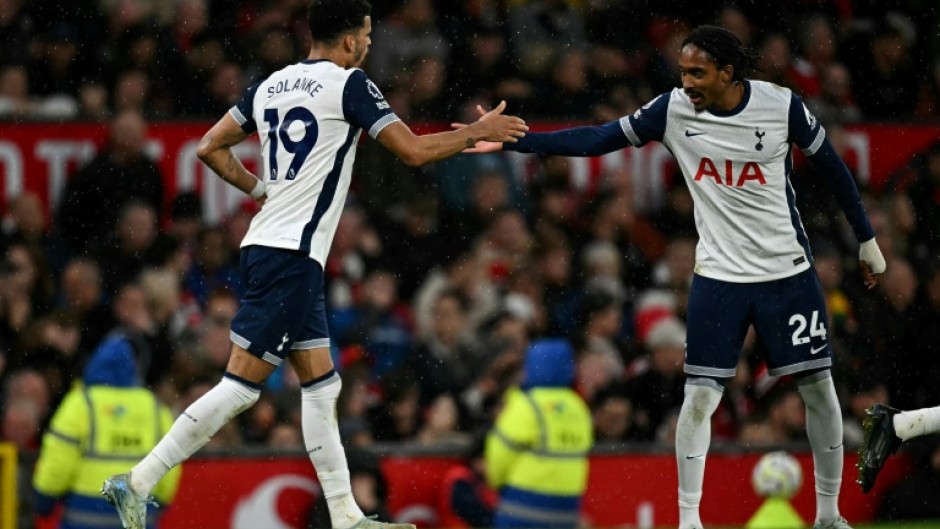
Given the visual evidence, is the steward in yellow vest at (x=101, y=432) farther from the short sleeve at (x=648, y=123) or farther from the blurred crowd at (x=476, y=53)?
the short sleeve at (x=648, y=123)

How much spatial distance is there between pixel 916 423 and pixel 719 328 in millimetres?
1187

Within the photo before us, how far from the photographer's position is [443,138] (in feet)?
28.1

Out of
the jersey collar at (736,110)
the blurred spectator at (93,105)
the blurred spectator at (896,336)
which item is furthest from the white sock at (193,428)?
the blurred spectator at (896,336)

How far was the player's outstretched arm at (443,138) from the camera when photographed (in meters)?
8.42

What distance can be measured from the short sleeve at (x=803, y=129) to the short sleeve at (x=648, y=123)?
621 millimetres

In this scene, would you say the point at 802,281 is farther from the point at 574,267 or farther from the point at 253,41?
the point at 253,41

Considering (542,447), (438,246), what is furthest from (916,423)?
(438,246)

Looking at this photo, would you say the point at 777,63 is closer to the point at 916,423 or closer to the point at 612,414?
the point at 612,414

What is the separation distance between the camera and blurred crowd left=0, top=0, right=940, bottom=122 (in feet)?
51.0

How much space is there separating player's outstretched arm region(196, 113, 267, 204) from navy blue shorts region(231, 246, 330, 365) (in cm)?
56

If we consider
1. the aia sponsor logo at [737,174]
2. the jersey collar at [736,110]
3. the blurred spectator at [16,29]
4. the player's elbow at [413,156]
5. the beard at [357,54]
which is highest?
the blurred spectator at [16,29]

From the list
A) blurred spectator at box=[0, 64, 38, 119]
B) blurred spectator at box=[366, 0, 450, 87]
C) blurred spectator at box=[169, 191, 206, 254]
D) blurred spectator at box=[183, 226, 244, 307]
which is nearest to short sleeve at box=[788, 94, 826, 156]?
blurred spectator at box=[183, 226, 244, 307]

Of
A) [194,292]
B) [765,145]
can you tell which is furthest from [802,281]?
[194,292]

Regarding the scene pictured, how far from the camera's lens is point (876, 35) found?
18.1 metres
